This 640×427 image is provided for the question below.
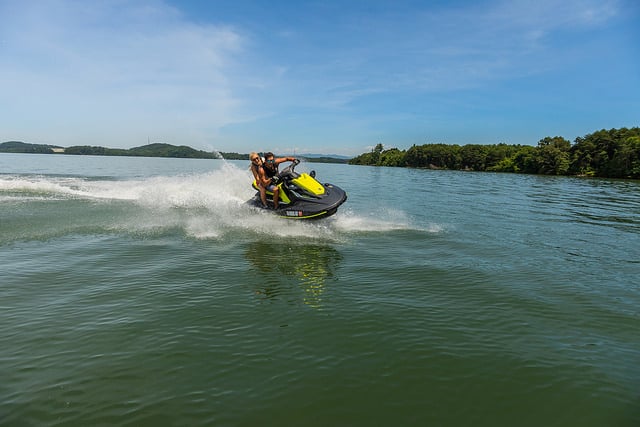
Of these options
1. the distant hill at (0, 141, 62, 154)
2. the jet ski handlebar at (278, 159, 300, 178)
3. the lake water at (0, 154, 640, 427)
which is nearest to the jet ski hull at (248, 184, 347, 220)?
the jet ski handlebar at (278, 159, 300, 178)

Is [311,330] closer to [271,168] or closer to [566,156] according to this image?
[271,168]

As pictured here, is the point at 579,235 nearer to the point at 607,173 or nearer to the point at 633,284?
the point at 633,284

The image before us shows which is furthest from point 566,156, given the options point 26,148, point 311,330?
point 26,148

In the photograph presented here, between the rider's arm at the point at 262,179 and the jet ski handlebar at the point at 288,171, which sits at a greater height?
the jet ski handlebar at the point at 288,171

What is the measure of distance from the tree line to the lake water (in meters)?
73.9

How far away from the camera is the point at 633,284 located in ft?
22.7

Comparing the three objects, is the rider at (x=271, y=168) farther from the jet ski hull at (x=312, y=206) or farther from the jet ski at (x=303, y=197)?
the jet ski hull at (x=312, y=206)

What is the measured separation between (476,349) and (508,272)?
11.9 feet

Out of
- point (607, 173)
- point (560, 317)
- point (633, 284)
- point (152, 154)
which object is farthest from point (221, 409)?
point (152, 154)

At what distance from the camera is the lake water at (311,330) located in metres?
3.35

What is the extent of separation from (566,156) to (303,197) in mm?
84864

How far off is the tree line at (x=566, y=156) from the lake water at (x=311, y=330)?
242 feet

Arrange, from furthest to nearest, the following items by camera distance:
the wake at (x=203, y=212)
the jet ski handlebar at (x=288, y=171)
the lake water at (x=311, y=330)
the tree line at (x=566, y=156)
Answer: the tree line at (x=566, y=156), the jet ski handlebar at (x=288, y=171), the wake at (x=203, y=212), the lake water at (x=311, y=330)

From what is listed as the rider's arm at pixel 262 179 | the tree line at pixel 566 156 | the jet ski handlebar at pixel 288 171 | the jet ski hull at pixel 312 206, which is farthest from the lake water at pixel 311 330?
the tree line at pixel 566 156
